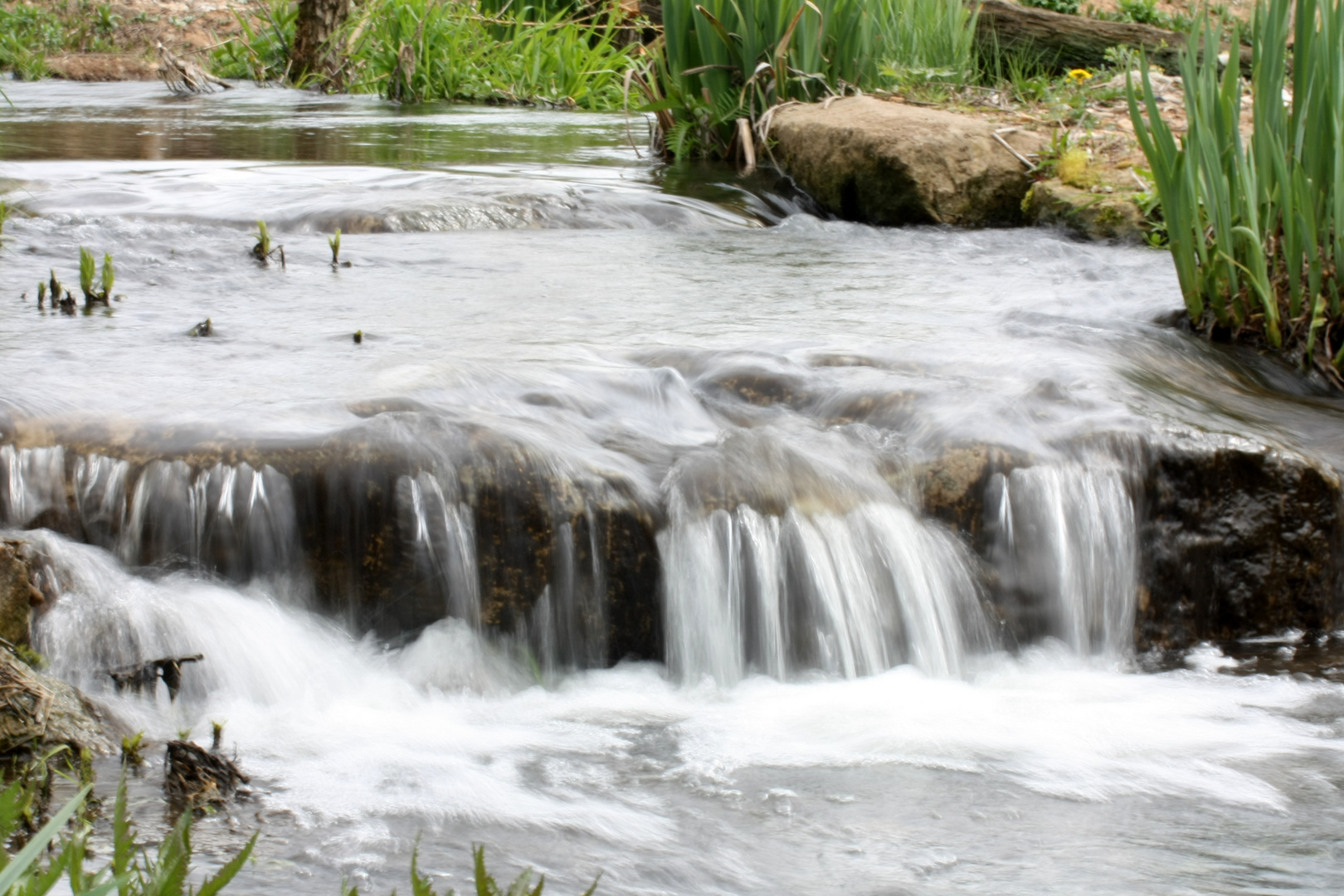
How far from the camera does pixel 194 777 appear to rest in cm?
175

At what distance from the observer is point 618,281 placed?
4.45 metres

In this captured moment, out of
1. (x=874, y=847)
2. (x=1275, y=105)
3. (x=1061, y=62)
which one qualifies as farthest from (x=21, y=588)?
(x=1061, y=62)

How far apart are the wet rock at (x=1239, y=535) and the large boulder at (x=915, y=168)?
3.26m

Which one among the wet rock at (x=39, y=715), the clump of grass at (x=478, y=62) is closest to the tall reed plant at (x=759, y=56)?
the clump of grass at (x=478, y=62)

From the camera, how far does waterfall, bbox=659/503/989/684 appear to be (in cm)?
254

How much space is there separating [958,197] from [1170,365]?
8.28 ft

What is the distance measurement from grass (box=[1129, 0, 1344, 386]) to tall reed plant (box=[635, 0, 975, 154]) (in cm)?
313

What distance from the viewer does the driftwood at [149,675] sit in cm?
213

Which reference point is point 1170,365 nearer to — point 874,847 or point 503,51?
point 874,847

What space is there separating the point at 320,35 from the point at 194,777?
37.9 ft

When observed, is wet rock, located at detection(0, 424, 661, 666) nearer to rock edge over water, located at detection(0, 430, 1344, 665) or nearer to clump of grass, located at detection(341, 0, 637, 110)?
rock edge over water, located at detection(0, 430, 1344, 665)

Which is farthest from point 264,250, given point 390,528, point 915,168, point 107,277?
point 915,168

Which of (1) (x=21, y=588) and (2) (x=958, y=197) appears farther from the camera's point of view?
(2) (x=958, y=197)

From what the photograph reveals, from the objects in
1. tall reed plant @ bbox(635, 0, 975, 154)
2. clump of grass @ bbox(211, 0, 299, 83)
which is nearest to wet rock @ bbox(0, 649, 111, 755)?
tall reed plant @ bbox(635, 0, 975, 154)
